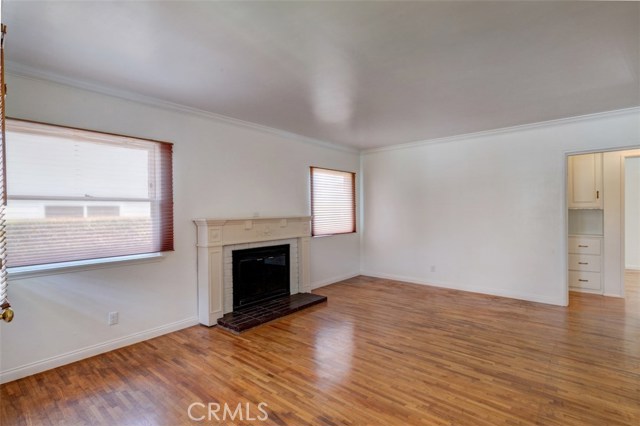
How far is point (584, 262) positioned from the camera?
16.6 feet

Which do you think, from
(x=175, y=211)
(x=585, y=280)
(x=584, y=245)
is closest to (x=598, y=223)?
(x=584, y=245)

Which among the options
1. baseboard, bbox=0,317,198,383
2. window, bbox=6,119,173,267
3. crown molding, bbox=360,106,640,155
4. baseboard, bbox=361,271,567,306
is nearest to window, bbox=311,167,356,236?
crown molding, bbox=360,106,640,155

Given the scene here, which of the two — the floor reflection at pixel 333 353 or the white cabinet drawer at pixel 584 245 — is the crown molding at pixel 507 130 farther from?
the floor reflection at pixel 333 353

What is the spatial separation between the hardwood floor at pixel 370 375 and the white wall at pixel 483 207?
3.17 ft

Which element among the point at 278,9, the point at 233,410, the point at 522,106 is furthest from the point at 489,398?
the point at 522,106

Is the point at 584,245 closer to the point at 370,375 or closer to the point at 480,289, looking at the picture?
the point at 480,289

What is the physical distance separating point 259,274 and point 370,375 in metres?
2.25

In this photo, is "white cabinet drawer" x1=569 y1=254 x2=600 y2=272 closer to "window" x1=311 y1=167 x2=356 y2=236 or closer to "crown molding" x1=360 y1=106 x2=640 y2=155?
"crown molding" x1=360 y1=106 x2=640 y2=155

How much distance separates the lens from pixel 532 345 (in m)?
3.15

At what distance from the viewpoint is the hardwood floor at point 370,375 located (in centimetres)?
215

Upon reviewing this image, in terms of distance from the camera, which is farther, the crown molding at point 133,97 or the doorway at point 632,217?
the doorway at point 632,217

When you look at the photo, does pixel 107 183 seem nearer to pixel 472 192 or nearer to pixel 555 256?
pixel 472 192

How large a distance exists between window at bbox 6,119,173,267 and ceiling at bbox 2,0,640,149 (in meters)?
0.59

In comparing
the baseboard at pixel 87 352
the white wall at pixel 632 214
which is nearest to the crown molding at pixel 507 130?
the white wall at pixel 632 214
